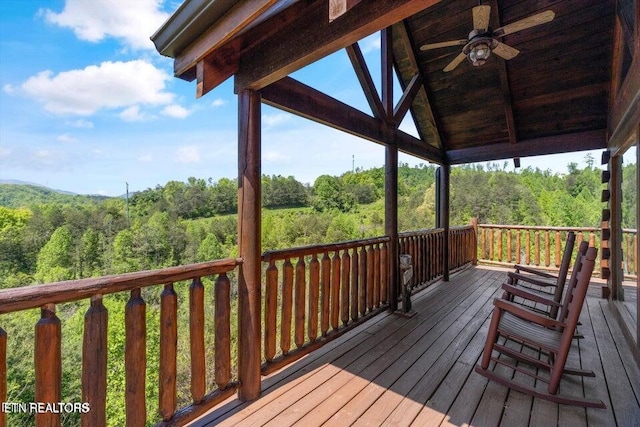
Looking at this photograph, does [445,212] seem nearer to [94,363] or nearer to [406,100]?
[406,100]

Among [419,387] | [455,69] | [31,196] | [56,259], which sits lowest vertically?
[56,259]

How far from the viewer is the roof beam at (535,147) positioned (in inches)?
163

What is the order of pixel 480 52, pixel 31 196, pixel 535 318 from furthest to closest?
pixel 31 196 < pixel 480 52 < pixel 535 318

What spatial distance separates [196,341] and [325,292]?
1250mm

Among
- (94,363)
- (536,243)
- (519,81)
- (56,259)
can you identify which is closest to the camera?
(94,363)

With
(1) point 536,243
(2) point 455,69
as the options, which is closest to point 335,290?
(2) point 455,69

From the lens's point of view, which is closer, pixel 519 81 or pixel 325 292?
pixel 325 292

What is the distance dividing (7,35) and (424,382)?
34.7 m

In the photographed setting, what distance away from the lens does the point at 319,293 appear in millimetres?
2701

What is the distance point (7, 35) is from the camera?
22297 millimetres

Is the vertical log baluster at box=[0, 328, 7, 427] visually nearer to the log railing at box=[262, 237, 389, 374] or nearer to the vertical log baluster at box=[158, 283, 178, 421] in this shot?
the vertical log baluster at box=[158, 283, 178, 421]

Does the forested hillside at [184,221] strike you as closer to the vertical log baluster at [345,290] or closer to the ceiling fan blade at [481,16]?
the vertical log baluster at [345,290]

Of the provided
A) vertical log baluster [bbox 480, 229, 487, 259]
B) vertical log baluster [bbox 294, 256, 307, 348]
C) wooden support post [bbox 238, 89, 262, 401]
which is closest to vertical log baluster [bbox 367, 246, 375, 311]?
vertical log baluster [bbox 294, 256, 307, 348]

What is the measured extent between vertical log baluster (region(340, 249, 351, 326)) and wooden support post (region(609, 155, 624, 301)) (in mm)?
3511
